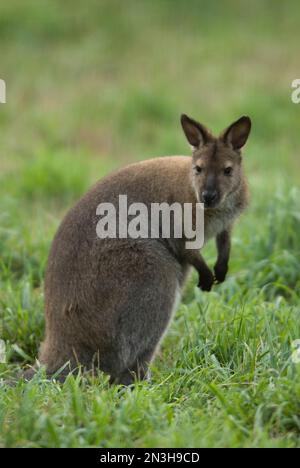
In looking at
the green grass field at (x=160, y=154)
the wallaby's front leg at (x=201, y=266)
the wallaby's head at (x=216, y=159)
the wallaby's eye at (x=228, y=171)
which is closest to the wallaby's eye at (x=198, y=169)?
the wallaby's head at (x=216, y=159)

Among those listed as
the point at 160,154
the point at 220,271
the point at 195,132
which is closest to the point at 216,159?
the point at 195,132

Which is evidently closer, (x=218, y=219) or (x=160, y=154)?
(x=218, y=219)

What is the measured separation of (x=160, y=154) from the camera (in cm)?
967

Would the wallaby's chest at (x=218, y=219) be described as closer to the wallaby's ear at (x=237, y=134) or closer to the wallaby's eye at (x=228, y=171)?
the wallaby's eye at (x=228, y=171)

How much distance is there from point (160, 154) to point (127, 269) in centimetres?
516

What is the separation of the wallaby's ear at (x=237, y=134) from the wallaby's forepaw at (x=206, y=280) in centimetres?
73

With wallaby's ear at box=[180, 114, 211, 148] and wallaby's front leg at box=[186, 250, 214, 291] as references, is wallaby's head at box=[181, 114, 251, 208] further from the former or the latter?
wallaby's front leg at box=[186, 250, 214, 291]

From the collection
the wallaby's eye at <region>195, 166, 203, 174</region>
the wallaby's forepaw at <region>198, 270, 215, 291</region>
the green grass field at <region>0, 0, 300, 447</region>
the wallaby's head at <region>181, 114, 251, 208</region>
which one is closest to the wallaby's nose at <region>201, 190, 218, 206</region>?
the wallaby's head at <region>181, 114, 251, 208</region>

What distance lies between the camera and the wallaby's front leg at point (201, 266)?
16.1ft

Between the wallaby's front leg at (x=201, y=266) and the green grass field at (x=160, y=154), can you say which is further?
the wallaby's front leg at (x=201, y=266)

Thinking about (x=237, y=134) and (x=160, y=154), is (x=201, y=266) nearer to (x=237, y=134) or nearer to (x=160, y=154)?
(x=237, y=134)
